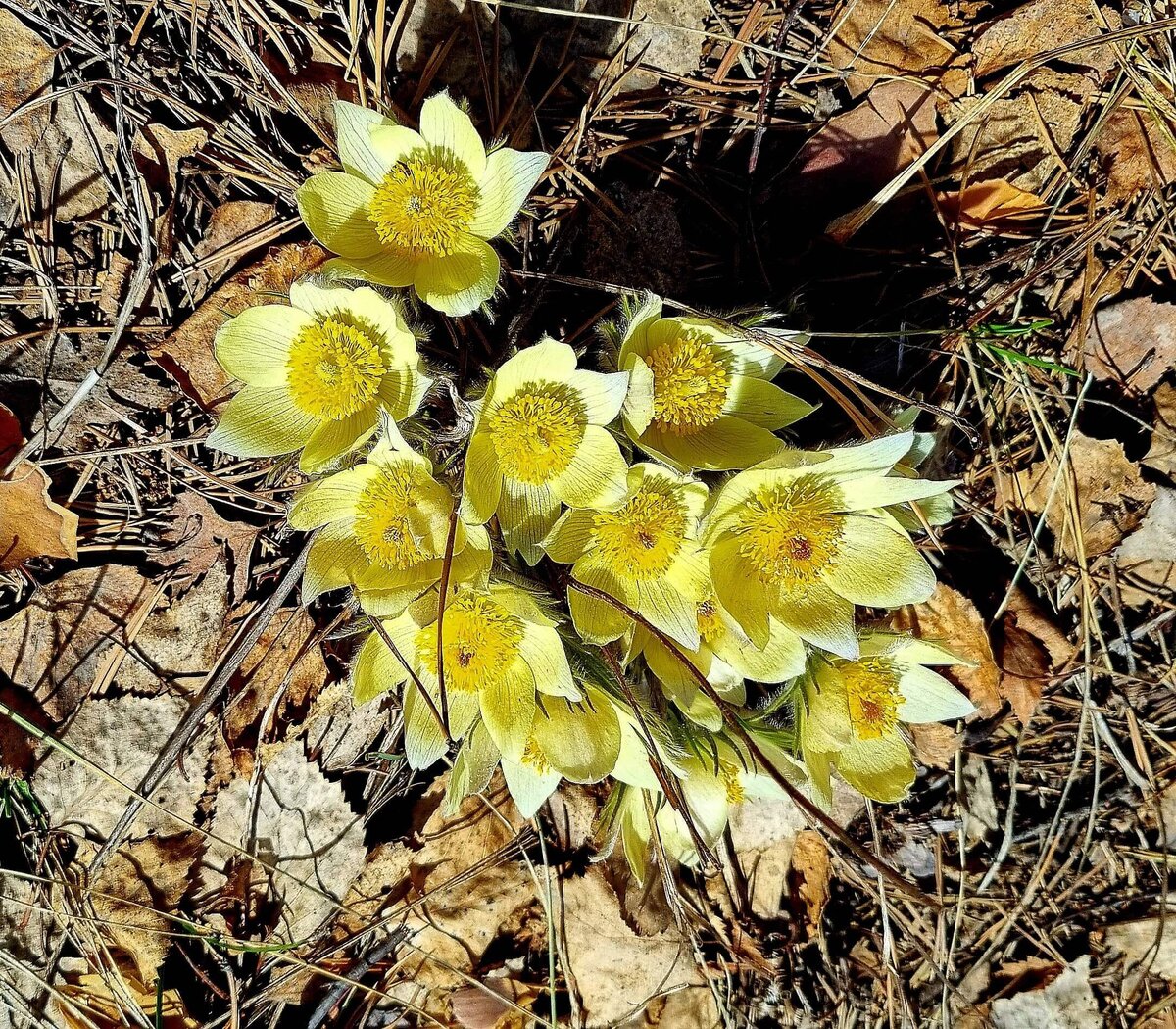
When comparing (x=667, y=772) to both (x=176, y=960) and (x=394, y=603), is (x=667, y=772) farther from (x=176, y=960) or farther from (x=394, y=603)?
(x=176, y=960)

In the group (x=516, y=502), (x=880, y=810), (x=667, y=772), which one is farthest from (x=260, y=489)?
(x=880, y=810)

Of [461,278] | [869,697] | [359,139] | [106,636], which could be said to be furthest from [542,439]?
[106,636]

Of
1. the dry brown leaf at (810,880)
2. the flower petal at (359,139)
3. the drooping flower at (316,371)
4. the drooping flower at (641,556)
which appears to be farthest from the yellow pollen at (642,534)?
the dry brown leaf at (810,880)

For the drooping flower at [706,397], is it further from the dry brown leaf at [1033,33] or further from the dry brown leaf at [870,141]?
the dry brown leaf at [1033,33]

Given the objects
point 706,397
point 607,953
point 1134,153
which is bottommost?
point 607,953

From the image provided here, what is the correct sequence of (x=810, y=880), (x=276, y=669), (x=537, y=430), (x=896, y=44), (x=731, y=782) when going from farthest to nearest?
1. (x=810, y=880)
2. (x=276, y=669)
3. (x=896, y=44)
4. (x=731, y=782)
5. (x=537, y=430)

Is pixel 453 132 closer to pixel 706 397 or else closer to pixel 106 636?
pixel 706 397

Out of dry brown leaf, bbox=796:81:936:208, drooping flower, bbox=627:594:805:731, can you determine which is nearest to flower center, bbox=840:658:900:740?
drooping flower, bbox=627:594:805:731
